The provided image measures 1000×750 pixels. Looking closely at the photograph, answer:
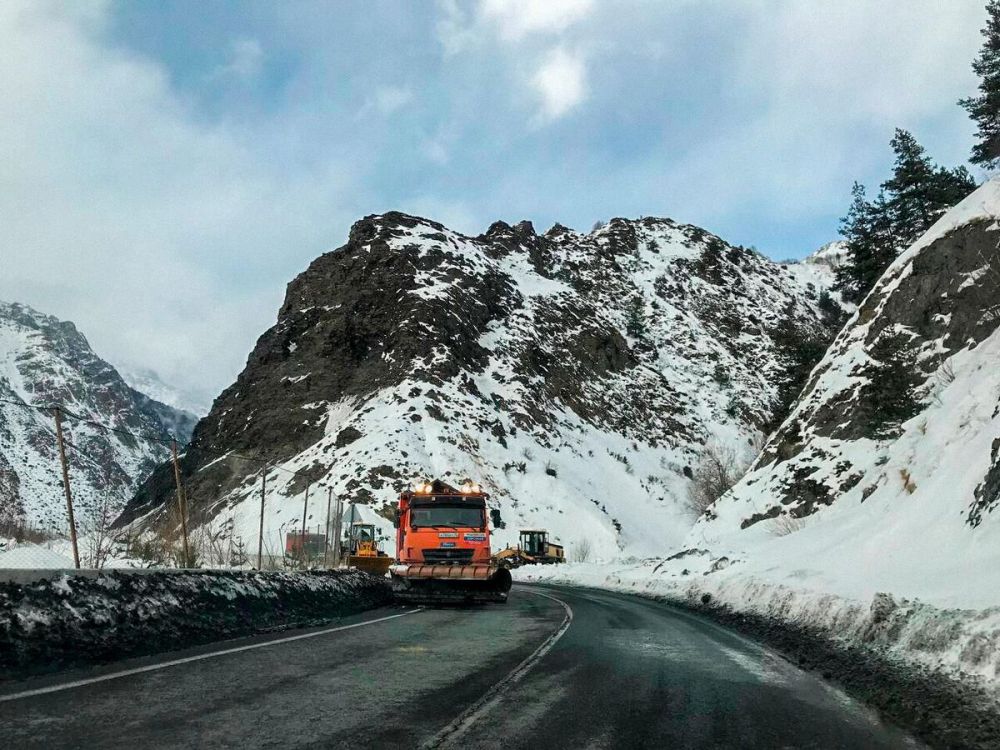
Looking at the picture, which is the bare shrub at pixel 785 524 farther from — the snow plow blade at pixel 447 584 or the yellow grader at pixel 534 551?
the yellow grader at pixel 534 551

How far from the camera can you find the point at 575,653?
382 inches

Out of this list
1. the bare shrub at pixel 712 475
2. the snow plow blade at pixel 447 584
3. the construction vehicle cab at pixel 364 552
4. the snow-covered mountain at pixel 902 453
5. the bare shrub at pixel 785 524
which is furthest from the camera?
the bare shrub at pixel 712 475

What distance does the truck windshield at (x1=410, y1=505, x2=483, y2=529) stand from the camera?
2041 cm

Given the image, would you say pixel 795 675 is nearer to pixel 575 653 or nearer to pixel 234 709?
pixel 575 653

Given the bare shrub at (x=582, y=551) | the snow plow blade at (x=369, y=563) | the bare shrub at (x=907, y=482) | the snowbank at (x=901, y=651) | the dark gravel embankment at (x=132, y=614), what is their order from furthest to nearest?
the bare shrub at (x=582, y=551) → the snow plow blade at (x=369, y=563) → the bare shrub at (x=907, y=482) → the dark gravel embankment at (x=132, y=614) → the snowbank at (x=901, y=651)

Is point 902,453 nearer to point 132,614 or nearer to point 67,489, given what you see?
point 132,614

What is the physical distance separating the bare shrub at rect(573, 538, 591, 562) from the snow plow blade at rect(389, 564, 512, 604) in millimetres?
43954

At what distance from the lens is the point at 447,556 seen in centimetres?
1991

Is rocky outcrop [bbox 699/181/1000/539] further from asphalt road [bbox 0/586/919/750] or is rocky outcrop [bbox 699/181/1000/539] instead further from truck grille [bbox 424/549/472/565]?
asphalt road [bbox 0/586/919/750]

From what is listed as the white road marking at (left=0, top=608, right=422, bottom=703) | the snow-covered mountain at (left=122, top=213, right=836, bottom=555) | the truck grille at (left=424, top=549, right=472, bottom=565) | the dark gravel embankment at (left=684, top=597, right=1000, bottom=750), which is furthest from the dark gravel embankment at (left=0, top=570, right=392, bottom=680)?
the snow-covered mountain at (left=122, top=213, right=836, bottom=555)

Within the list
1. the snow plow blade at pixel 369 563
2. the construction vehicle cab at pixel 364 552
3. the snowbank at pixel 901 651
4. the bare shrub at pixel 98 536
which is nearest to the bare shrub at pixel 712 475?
the construction vehicle cab at pixel 364 552

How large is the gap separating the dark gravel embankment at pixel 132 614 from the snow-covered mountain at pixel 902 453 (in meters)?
9.25

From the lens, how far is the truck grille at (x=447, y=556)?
19.9 metres

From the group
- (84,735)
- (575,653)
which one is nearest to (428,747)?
(84,735)
